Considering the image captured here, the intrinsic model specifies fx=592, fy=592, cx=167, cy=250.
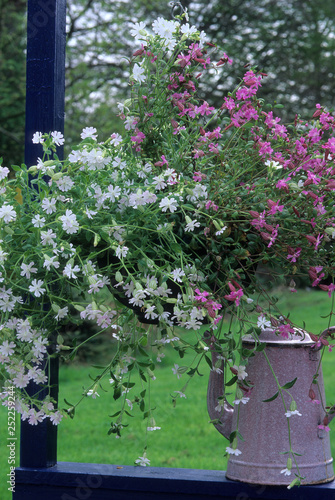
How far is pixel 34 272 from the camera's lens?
4.34ft

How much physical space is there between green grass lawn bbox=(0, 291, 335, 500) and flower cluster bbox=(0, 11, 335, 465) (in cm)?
154

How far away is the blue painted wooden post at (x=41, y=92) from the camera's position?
1.68 metres

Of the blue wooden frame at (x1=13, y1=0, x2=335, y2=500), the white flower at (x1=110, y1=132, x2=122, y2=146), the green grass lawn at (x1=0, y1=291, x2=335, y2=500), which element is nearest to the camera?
the white flower at (x1=110, y1=132, x2=122, y2=146)

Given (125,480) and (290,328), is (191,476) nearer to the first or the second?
(125,480)

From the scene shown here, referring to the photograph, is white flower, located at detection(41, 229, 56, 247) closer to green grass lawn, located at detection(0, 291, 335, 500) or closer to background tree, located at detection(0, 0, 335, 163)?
green grass lawn, located at detection(0, 291, 335, 500)

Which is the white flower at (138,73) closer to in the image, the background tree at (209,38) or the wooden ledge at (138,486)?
the wooden ledge at (138,486)

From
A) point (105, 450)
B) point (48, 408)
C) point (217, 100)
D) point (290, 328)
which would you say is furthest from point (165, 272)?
point (217, 100)

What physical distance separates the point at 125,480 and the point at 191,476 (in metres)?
0.18

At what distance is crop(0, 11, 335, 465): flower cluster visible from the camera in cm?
131

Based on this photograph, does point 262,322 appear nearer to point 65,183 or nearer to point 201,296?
point 201,296

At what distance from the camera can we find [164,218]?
138 cm

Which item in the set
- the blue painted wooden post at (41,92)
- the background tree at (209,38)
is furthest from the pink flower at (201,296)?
the background tree at (209,38)

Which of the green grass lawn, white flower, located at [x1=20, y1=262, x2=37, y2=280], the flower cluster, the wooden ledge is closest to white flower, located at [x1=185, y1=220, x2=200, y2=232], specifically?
the flower cluster

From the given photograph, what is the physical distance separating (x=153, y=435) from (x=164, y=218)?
282cm
